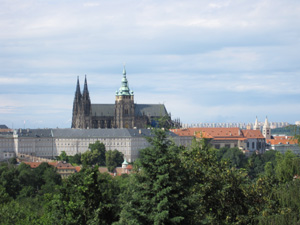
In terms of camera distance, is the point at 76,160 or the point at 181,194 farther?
the point at 76,160

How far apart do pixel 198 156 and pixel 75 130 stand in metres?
150

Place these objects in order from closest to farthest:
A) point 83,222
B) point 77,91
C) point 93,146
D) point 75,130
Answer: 1. point 83,222
2. point 93,146
3. point 75,130
4. point 77,91

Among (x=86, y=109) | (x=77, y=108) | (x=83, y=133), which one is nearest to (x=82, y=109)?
(x=86, y=109)

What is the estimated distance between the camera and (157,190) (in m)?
26.1

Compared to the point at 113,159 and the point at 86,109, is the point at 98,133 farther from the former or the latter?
the point at 113,159

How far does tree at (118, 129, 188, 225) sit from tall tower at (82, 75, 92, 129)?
168228 millimetres

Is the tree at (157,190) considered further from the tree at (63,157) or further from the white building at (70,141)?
the white building at (70,141)

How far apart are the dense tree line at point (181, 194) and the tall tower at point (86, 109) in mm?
150766

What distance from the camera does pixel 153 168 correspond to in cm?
2652

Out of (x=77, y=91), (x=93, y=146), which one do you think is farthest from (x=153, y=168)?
(x=77, y=91)

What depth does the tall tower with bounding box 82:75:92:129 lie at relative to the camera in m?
195

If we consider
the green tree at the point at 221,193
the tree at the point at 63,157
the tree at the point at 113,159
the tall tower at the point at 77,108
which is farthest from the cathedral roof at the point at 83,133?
the green tree at the point at 221,193

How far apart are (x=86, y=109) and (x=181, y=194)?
171m

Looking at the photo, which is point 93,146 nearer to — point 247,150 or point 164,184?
point 247,150
